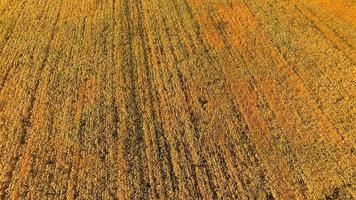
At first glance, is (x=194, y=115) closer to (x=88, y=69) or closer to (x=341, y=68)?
(x=88, y=69)

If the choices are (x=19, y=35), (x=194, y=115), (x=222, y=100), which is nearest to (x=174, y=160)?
(x=194, y=115)

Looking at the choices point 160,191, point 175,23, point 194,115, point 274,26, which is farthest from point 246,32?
point 160,191

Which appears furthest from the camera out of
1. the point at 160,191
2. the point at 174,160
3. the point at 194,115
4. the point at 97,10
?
the point at 97,10

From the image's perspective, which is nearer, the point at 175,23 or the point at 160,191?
the point at 160,191

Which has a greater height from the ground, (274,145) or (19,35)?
(19,35)

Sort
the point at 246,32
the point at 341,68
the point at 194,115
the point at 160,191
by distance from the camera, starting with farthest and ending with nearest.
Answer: the point at 246,32 < the point at 341,68 < the point at 194,115 < the point at 160,191

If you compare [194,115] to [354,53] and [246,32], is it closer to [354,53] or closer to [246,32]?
[246,32]
